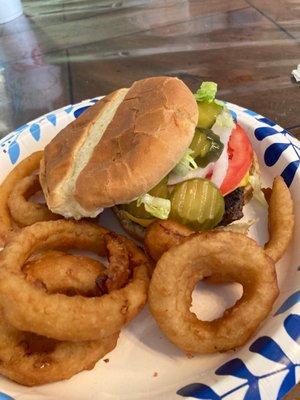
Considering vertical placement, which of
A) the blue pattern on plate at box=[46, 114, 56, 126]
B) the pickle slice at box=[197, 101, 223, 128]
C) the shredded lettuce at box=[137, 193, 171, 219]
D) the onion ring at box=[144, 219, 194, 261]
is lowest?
the onion ring at box=[144, 219, 194, 261]

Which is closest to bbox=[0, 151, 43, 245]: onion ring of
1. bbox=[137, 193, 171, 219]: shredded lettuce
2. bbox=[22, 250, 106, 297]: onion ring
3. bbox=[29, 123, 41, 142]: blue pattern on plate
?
bbox=[29, 123, 41, 142]: blue pattern on plate

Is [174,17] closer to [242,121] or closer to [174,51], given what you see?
[174,51]

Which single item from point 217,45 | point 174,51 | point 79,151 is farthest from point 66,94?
point 79,151

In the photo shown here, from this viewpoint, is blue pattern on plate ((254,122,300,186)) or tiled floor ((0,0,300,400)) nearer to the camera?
blue pattern on plate ((254,122,300,186))

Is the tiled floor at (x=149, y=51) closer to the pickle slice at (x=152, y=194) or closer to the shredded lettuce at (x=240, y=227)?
the shredded lettuce at (x=240, y=227)

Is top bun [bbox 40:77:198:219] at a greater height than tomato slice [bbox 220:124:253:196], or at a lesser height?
greater

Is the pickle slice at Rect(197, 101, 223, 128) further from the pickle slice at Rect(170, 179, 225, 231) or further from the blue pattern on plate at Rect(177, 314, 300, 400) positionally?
the blue pattern on plate at Rect(177, 314, 300, 400)

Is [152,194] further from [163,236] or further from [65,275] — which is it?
[65,275]
